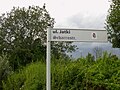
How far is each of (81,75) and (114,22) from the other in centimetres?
2279

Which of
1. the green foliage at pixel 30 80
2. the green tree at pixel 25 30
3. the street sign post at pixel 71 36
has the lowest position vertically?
the green foliage at pixel 30 80

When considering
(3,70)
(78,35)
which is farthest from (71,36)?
(3,70)

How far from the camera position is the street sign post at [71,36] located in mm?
7804

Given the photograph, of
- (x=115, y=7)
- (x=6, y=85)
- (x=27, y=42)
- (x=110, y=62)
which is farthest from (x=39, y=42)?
(x=110, y=62)

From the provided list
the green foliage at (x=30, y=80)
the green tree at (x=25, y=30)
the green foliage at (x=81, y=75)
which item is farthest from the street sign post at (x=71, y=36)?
the green tree at (x=25, y=30)

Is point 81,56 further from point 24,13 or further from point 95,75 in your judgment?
point 24,13

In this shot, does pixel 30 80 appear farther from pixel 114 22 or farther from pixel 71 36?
pixel 114 22

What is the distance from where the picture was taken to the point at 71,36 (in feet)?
25.7

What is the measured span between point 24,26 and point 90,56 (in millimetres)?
28079

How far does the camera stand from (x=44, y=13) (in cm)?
3969

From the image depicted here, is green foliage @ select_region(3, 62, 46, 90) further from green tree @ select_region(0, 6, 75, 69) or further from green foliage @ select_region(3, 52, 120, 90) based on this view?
green tree @ select_region(0, 6, 75, 69)

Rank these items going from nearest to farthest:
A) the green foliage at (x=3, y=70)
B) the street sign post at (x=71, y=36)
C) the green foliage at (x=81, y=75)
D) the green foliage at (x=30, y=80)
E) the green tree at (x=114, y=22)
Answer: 1. the street sign post at (x=71, y=36)
2. the green foliage at (x=81, y=75)
3. the green foliage at (x=30, y=80)
4. the green foliage at (x=3, y=70)
5. the green tree at (x=114, y=22)

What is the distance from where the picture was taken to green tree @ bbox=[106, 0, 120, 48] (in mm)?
31812

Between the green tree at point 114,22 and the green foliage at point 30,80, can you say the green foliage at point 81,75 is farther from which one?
the green tree at point 114,22
